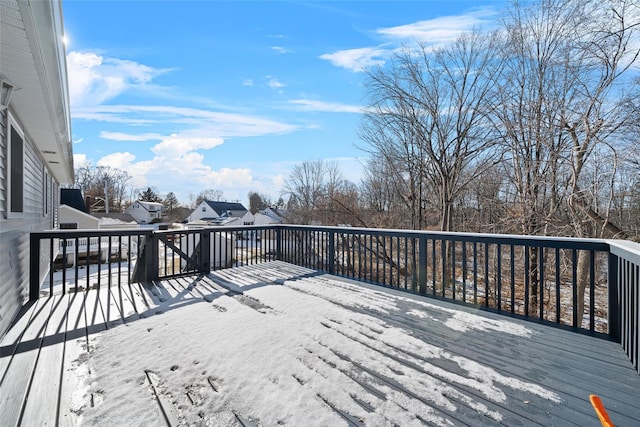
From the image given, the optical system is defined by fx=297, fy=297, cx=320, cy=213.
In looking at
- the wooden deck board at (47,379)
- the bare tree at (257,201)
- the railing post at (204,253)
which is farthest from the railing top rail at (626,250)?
the bare tree at (257,201)

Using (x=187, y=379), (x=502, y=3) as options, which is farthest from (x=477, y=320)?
(x=502, y=3)

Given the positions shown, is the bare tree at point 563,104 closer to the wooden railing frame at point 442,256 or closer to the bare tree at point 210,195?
the wooden railing frame at point 442,256

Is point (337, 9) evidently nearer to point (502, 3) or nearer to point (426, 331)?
point (502, 3)

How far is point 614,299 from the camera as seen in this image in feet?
8.18

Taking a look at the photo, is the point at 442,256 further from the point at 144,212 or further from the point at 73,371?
the point at 144,212

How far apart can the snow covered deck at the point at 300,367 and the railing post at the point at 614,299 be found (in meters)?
0.11

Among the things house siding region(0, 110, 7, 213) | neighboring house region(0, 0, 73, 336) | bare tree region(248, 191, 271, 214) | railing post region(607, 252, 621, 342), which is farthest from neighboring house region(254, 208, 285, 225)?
railing post region(607, 252, 621, 342)

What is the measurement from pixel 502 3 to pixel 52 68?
30.1 feet

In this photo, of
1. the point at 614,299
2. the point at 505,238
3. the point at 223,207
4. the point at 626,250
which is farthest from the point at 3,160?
the point at 223,207

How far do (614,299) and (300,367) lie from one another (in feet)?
8.76

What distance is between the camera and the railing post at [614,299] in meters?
2.48

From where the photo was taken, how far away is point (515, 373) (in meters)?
2.01

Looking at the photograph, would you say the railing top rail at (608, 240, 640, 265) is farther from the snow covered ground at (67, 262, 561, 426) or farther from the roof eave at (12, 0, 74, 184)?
the roof eave at (12, 0, 74, 184)

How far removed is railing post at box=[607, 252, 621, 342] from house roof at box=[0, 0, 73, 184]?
4532mm
